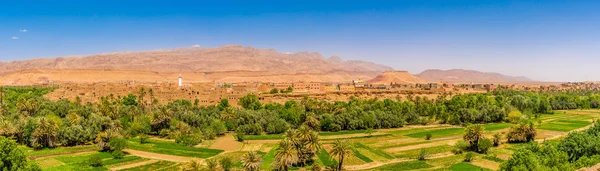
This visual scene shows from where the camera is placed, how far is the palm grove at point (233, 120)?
4556 centimetres

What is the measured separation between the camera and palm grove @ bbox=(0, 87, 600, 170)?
45562 millimetres

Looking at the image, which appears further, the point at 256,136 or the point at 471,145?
the point at 256,136

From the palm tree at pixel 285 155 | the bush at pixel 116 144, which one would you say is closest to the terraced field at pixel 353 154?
the bush at pixel 116 144

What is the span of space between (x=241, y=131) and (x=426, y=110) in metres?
37.6

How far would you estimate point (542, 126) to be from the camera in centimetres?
6384

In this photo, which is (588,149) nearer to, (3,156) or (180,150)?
(180,150)

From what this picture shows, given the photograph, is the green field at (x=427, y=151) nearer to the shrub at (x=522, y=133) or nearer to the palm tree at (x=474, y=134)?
the palm tree at (x=474, y=134)

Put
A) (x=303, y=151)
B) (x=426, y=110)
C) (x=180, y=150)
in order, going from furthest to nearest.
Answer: (x=426, y=110) < (x=180, y=150) < (x=303, y=151)

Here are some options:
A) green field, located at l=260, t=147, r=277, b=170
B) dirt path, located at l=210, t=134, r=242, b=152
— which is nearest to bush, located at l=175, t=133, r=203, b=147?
dirt path, located at l=210, t=134, r=242, b=152

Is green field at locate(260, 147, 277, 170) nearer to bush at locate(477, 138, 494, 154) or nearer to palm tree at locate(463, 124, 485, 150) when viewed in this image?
palm tree at locate(463, 124, 485, 150)

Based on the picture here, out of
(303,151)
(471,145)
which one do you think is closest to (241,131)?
(303,151)

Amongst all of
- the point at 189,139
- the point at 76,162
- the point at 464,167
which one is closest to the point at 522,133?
the point at 464,167

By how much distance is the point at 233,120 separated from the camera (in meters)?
60.5

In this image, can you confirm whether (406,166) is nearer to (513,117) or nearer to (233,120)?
(233,120)
